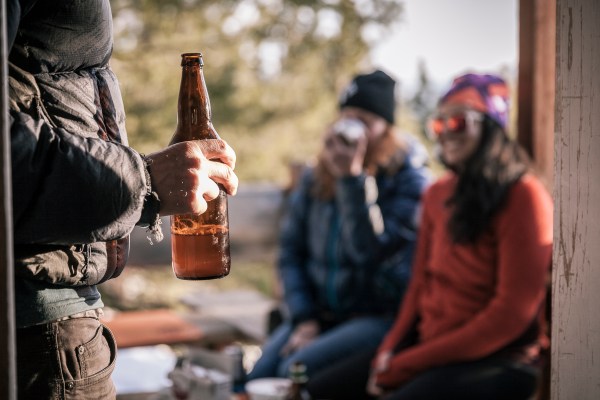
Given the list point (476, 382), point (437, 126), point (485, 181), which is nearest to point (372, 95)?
point (437, 126)

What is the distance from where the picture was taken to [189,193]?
1223 millimetres

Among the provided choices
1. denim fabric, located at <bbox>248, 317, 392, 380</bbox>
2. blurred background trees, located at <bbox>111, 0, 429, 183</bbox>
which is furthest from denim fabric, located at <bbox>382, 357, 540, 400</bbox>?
blurred background trees, located at <bbox>111, 0, 429, 183</bbox>

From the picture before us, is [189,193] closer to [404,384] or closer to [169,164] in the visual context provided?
[169,164]

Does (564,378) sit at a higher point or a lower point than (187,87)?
lower

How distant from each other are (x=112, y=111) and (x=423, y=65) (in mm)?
6733

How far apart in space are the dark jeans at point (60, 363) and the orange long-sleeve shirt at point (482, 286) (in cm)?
173

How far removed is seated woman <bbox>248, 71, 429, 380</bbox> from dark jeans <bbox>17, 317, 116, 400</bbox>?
211 centimetres

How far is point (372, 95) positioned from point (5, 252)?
2705 millimetres

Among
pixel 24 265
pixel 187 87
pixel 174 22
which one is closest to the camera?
pixel 24 265

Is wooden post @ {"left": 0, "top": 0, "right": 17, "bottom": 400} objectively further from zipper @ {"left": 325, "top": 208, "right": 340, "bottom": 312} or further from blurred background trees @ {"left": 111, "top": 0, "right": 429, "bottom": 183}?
blurred background trees @ {"left": 111, "top": 0, "right": 429, "bottom": 183}

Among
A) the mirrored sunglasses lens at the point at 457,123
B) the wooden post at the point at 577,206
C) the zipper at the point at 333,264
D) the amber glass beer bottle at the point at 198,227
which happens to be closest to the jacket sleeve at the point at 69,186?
the amber glass beer bottle at the point at 198,227

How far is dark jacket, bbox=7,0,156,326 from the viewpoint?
3.71 feet

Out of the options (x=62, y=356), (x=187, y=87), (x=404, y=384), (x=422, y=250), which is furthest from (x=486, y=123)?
(x=62, y=356)

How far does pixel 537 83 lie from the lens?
3.42 m
